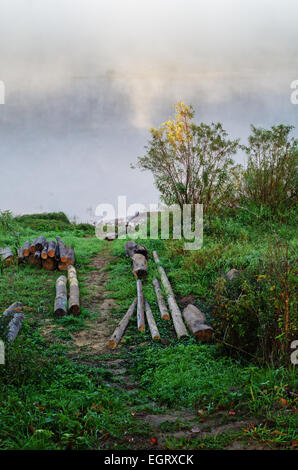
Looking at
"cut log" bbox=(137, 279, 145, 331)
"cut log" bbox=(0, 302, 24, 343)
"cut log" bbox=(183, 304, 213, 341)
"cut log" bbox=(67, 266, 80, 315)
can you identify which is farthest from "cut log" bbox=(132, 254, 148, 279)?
"cut log" bbox=(0, 302, 24, 343)

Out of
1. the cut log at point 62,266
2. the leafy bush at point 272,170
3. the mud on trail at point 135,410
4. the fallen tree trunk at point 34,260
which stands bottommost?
the mud on trail at point 135,410

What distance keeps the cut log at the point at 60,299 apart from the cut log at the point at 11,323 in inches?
25.3

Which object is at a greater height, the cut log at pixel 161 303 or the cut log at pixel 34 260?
the cut log at pixel 34 260

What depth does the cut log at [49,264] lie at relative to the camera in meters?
9.78

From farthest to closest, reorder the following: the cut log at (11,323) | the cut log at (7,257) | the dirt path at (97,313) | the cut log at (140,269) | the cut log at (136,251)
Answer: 1. the cut log at (136,251)
2. the cut log at (7,257)
3. the cut log at (140,269)
4. the dirt path at (97,313)
5. the cut log at (11,323)

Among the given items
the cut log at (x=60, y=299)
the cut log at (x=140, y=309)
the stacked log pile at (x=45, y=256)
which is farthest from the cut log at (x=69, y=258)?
the cut log at (x=140, y=309)

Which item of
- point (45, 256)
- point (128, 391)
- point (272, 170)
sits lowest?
point (128, 391)

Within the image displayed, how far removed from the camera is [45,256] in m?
9.70

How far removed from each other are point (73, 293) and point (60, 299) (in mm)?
398

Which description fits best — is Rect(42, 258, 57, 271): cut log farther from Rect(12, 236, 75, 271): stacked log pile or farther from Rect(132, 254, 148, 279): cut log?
Rect(132, 254, 148, 279): cut log

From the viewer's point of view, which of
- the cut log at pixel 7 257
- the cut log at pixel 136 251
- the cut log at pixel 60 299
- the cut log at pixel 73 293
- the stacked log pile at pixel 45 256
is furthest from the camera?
the cut log at pixel 136 251

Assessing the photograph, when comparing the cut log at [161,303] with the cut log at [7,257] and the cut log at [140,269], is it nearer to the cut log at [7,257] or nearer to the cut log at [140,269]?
the cut log at [140,269]

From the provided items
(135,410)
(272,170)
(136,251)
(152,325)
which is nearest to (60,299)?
(152,325)

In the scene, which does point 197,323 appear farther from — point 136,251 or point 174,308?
point 136,251
